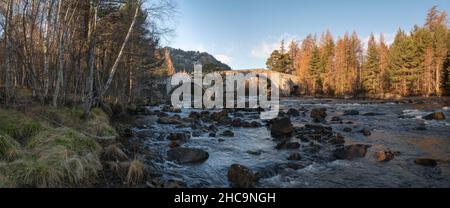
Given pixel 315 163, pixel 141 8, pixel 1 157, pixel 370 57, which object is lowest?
pixel 315 163

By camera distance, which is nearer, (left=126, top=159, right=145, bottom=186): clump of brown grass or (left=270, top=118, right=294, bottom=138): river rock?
(left=126, top=159, right=145, bottom=186): clump of brown grass

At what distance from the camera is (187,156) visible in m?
10.6

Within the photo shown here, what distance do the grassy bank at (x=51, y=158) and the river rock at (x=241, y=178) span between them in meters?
2.47

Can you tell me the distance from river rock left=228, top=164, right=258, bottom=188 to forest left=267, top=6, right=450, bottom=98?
49.9m

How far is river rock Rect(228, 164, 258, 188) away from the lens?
7961mm

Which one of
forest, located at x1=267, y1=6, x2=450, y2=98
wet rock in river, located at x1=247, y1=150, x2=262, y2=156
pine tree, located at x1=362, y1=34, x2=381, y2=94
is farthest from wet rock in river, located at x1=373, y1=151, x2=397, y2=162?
pine tree, located at x1=362, y1=34, x2=381, y2=94

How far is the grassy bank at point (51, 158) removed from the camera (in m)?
6.04

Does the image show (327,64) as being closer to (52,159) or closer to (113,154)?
(113,154)

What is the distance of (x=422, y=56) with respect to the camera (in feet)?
173

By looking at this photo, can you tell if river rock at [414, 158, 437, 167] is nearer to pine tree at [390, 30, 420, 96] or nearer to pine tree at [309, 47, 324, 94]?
pine tree at [390, 30, 420, 96]

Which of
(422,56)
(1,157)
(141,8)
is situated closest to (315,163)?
(1,157)

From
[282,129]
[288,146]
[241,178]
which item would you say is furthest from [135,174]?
[282,129]
